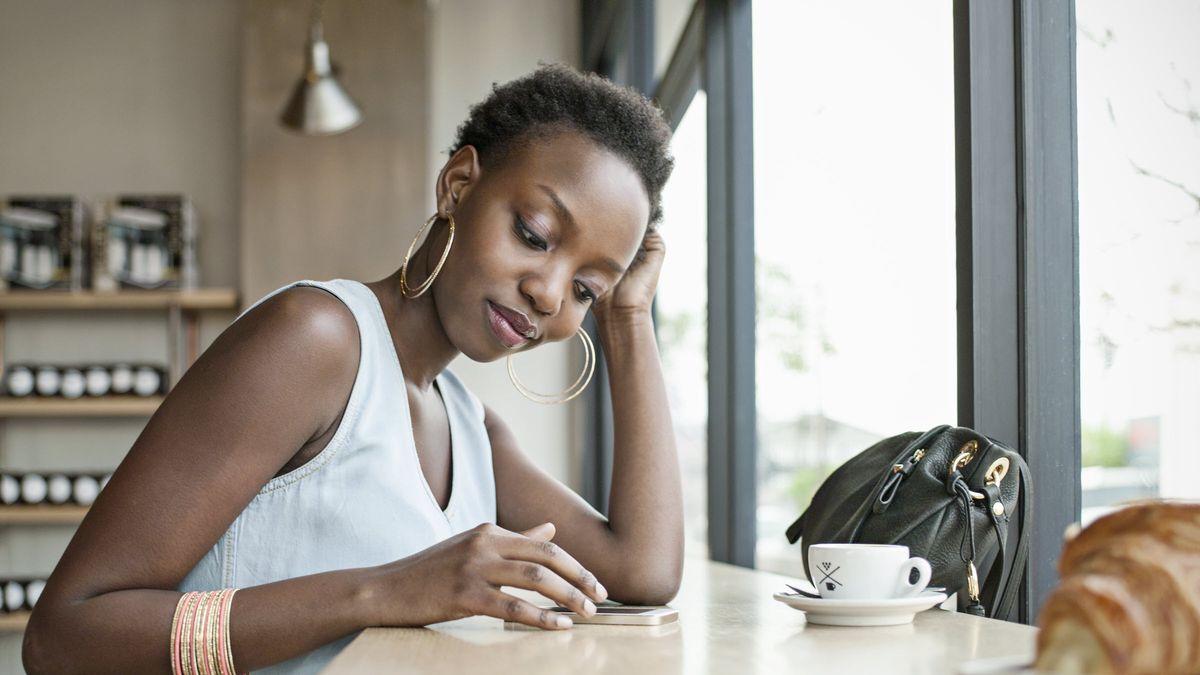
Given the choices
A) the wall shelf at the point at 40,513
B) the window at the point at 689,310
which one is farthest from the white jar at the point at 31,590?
the window at the point at 689,310

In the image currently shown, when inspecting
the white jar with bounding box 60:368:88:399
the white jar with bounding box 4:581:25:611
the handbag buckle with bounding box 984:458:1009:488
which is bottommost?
the white jar with bounding box 4:581:25:611

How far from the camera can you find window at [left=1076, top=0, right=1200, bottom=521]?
1.03 m

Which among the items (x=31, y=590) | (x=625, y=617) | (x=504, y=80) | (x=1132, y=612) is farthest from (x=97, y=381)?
(x=1132, y=612)

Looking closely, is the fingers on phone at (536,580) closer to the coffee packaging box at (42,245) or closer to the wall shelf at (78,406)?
the wall shelf at (78,406)

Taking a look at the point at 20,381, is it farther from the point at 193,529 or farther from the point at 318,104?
the point at 193,529

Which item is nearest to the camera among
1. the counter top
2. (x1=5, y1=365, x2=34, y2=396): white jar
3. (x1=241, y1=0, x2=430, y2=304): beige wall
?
the counter top

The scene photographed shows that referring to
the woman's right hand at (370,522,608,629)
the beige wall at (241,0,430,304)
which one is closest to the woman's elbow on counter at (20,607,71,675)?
the woman's right hand at (370,522,608,629)

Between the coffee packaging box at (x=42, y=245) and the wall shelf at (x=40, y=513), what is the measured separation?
748 millimetres

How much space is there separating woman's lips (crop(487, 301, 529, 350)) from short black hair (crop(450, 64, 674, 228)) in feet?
0.62

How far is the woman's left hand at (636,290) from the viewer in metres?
1.60

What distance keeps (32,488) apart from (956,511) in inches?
135

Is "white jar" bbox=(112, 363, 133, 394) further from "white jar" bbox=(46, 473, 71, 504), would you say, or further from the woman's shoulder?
the woman's shoulder

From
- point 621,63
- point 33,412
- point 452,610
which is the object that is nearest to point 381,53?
point 621,63

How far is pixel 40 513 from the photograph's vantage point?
365 cm
